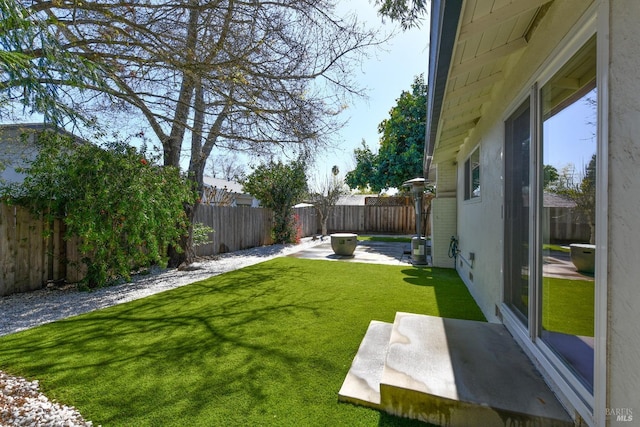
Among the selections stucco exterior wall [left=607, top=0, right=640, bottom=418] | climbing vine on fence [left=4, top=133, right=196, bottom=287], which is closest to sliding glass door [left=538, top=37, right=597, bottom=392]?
stucco exterior wall [left=607, top=0, right=640, bottom=418]

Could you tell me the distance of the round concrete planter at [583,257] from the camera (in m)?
1.55

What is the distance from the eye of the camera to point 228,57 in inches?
179

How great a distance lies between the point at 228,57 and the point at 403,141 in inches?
527

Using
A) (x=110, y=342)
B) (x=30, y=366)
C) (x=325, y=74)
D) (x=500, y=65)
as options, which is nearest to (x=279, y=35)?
(x=325, y=74)

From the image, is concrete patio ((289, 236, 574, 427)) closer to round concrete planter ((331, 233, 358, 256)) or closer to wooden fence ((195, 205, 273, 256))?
round concrete planter ((331, 233, 358, 256))

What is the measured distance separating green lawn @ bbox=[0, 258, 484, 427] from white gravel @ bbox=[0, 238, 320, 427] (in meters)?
0.12

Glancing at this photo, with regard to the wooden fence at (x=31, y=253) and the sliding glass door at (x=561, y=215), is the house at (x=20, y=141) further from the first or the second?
the sliding glass door at (x=561, y=215)

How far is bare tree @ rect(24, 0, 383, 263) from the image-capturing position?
4031 mm

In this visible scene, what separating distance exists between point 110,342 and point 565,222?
14.7ft

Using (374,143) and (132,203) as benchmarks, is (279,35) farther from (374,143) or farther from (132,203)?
(374,143)

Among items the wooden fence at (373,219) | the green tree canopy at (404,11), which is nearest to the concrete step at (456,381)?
the green tree canopy at (404,11)

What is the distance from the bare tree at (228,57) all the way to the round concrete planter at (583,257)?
447 centimetres

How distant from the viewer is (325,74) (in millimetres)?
5297

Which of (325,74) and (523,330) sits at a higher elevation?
(325,74)
